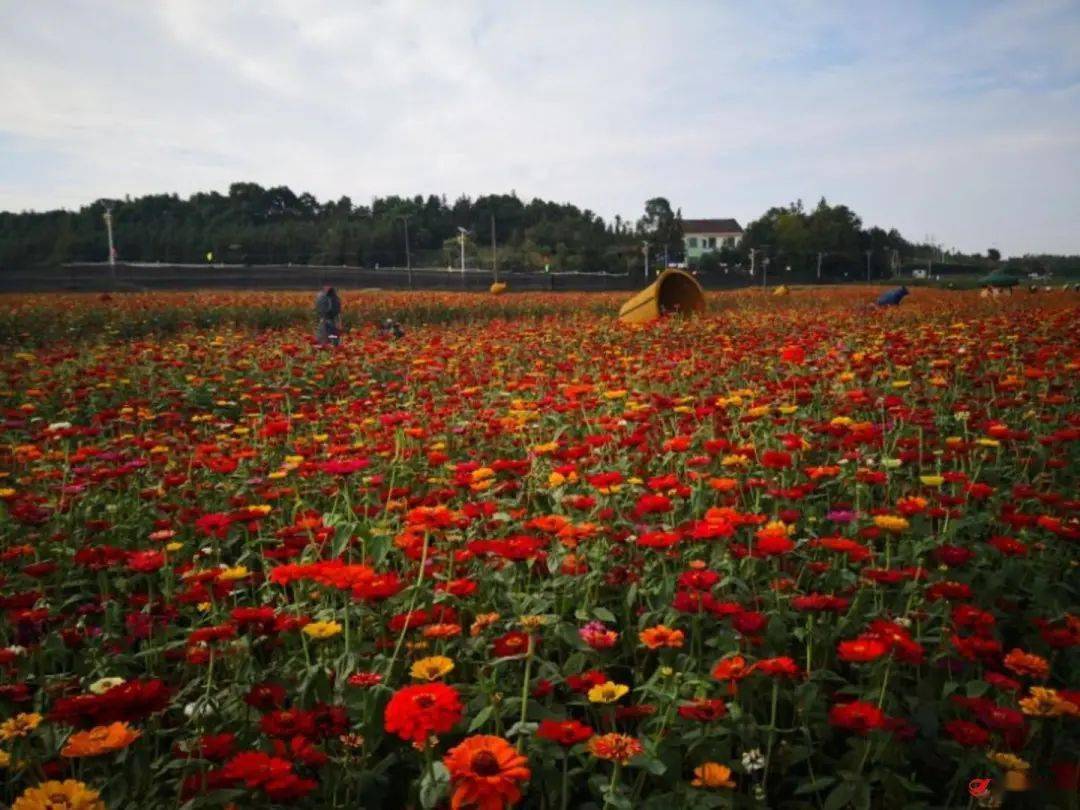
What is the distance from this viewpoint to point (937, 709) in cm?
184

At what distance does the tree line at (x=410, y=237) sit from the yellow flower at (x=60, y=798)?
57.1 metres

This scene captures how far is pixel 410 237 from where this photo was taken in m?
85.6

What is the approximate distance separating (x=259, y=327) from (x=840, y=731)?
47.5ft

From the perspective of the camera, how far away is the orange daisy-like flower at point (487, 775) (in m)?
1.05

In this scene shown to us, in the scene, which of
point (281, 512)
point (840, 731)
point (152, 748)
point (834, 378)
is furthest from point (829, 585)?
point (834, 378)

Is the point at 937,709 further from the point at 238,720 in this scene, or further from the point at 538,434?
the point at 538,434

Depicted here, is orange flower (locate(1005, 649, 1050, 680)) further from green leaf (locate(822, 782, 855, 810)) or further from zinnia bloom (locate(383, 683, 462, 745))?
zinnia bloom (locate(383, 683, 462, 745))

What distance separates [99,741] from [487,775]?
612 mm

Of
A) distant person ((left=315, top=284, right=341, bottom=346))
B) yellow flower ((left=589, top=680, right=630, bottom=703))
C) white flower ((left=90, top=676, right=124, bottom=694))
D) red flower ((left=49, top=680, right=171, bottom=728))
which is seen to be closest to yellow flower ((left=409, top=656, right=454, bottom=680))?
yellow flower ((left=589, top=680, right=630, bottom=703))

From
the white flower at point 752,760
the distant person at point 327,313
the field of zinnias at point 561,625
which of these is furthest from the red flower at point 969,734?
the distant person at point 327,313

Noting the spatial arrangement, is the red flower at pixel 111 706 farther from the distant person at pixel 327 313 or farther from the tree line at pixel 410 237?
the tree line at pixel 410 237

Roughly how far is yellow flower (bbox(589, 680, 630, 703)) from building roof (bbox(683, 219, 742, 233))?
119675 mm

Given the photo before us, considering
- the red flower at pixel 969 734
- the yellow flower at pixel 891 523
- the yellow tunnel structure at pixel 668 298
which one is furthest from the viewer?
the yellow tunnel structure at pixel 668 298

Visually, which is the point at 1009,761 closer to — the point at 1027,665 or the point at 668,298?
the point at 1027,665
